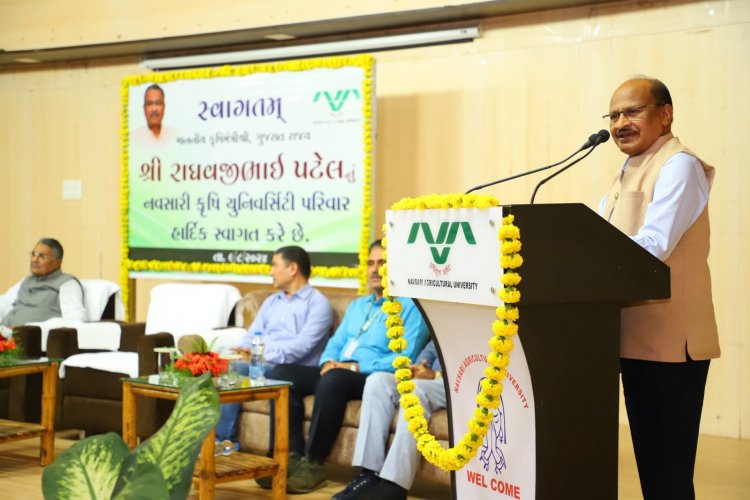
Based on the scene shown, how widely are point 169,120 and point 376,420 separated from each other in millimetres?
3383

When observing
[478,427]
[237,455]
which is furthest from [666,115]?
[237,455]

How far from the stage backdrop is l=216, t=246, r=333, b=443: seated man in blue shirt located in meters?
0.81

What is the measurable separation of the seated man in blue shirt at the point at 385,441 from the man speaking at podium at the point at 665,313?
155 centimetres

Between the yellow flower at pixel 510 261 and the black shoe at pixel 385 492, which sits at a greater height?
the yellow flower at pixel 510 261

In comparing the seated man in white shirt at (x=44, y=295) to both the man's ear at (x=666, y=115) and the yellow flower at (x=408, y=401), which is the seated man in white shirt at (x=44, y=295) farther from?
the man's ear at (x=666, y=115)

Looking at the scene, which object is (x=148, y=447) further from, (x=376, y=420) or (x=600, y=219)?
(x=376, y=420)

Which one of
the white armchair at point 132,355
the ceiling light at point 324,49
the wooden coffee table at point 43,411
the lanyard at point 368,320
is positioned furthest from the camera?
the ceiling light at point 324,49

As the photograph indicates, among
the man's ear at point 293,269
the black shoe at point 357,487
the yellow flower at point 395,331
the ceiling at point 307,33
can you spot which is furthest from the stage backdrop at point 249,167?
the yellow flower at point 395,331

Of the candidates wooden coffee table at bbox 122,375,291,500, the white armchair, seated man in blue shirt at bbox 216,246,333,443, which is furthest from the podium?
the white armchair

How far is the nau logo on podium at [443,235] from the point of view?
211 cm

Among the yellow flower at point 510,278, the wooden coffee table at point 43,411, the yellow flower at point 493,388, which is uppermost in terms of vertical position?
the yellow flower at point 510,278

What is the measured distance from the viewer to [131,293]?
277 inches

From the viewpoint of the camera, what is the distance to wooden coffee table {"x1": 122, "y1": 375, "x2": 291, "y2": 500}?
385cm

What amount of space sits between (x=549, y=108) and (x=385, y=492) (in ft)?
Answer: 9.26
